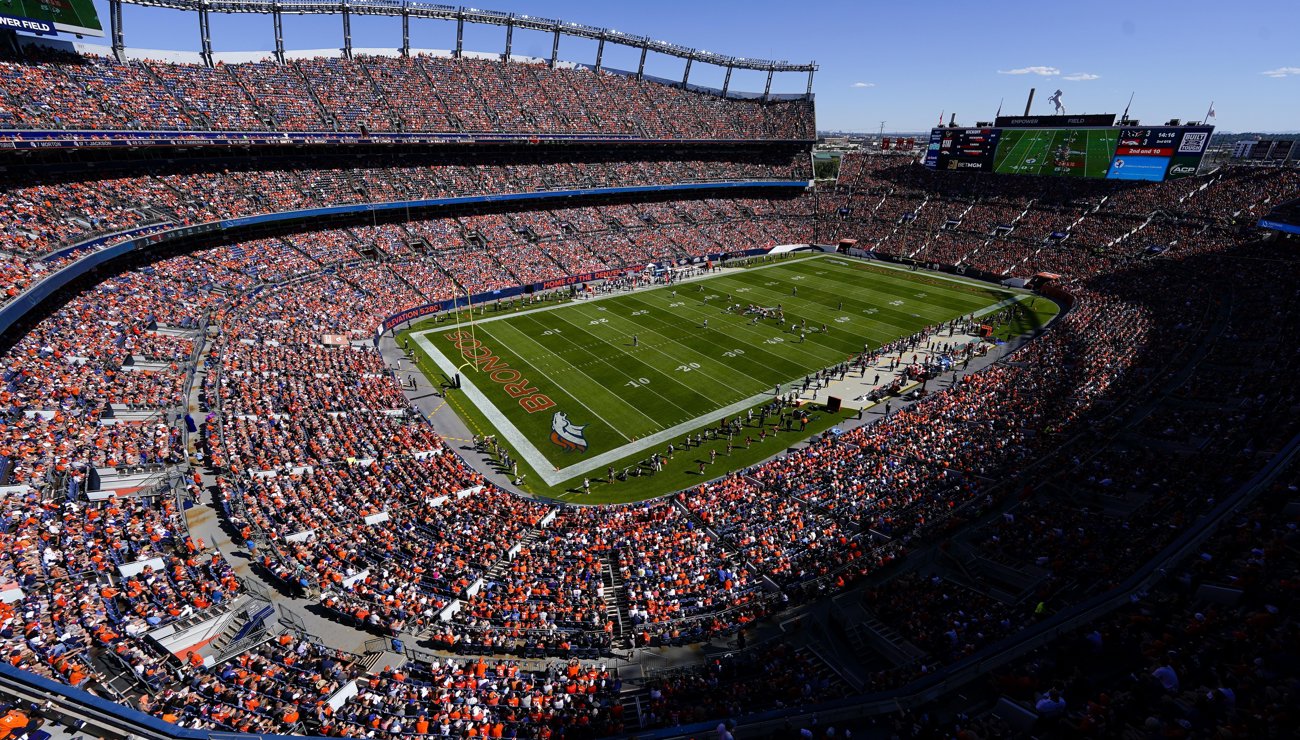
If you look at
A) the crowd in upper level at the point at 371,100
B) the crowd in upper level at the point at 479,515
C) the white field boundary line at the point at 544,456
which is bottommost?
the white field boundary line at the point at 544,456

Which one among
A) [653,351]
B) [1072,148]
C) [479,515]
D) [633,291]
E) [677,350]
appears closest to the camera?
[479,515]

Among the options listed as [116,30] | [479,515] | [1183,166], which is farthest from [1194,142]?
[116,30]

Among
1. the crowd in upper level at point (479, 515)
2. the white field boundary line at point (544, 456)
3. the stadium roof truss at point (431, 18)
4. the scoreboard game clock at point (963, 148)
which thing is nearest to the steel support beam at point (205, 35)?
the stadium roof truss at point (431, 18)

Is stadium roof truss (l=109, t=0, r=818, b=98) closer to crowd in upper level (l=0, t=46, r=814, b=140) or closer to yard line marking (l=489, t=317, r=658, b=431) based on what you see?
crowd in upper level (l=0, t=46, r=814, b=140)

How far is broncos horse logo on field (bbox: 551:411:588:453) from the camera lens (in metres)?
29.5

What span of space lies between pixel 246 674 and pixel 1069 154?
8445 centimetres

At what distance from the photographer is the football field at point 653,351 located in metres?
A: 31.3

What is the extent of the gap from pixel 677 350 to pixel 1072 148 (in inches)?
2261

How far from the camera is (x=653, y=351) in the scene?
41.8 meters

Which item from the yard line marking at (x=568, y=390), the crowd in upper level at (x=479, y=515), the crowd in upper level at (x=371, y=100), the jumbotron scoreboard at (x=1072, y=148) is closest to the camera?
the crowd in upper level at (x=479, y=515)

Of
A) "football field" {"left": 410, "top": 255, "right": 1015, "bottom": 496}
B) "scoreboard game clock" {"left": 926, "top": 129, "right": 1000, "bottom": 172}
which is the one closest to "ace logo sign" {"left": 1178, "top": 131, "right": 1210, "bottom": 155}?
"scoreboard game clock" {"left": 926, "top": 129, "right": 1000, "bottom": 172}

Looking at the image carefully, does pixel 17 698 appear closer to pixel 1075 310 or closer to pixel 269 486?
pixel 269 486

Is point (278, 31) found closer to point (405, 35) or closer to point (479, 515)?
point (405, 35)

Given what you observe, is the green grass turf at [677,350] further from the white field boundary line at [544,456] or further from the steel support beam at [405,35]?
the steel support beam at [405,35]
